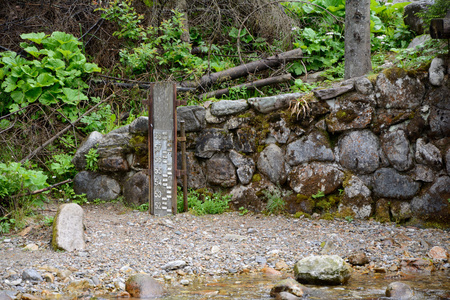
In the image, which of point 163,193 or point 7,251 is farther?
point 163,193

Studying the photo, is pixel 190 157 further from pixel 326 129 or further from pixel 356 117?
pixel 356 117

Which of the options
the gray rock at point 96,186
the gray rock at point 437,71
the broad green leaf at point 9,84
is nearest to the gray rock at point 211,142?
the gray rock at point 96,186

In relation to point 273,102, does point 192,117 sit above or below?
below

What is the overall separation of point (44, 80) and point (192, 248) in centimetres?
417

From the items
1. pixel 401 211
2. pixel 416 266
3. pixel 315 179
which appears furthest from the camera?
pixel 315 179

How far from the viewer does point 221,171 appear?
6.30 m

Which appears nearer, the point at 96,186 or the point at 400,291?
the point at 400,291

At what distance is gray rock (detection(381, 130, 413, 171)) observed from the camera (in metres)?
5.46

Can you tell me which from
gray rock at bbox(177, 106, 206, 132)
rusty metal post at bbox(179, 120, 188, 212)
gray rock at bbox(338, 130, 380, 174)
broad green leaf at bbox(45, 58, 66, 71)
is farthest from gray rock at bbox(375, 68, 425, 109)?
broad green leaf at bbox(45, 58, 66, 71)

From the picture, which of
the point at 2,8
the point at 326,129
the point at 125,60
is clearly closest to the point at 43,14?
the point at 2,8

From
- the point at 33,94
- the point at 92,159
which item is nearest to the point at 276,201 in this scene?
the point at 92,159

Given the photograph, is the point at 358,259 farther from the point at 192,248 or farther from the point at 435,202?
the point at 192,248

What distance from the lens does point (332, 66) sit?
7.57m

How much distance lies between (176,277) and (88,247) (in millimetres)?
1176
